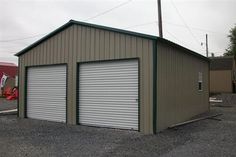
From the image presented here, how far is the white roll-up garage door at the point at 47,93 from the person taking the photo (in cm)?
1411

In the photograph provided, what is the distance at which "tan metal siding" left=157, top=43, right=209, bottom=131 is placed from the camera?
11580mm

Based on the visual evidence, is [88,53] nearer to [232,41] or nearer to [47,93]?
[47,93]

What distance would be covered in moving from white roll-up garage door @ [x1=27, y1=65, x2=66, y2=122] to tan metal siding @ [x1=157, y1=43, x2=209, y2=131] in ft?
15.0

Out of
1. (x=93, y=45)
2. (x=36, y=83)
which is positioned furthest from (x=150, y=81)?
(x=36, y=83)

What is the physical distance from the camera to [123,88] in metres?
12.0

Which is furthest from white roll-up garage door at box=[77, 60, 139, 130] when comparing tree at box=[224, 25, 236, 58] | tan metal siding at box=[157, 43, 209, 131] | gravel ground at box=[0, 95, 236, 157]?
tree at box=[224, 25, 236, 58]

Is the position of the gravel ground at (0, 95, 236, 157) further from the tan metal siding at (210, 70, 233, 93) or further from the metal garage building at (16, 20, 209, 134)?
the tan metal siding at (210, 70, 233, 93)

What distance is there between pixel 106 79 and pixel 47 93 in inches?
144

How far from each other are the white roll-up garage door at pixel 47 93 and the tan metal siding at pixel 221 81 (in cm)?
2688

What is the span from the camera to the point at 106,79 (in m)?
12.6

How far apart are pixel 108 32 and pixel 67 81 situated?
2966 mm

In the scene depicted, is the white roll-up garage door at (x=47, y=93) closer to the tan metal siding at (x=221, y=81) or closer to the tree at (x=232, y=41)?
the tan metal siding at (x=221, y=81)

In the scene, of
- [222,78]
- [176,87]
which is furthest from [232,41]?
[176,87]

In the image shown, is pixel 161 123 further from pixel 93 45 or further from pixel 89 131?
pixel 93 45
